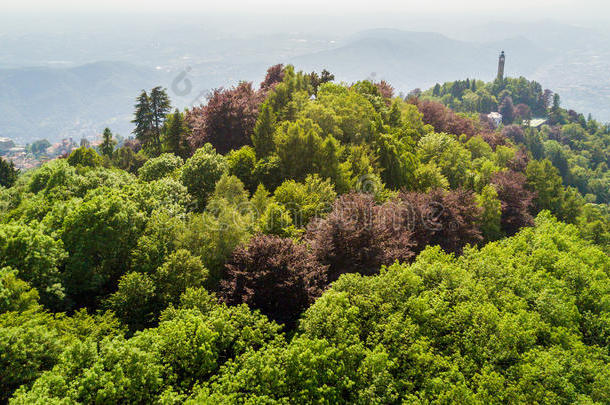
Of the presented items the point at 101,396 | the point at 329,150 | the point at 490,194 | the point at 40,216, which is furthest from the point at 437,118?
the point at 101,396

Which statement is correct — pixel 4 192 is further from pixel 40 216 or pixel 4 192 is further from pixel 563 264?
pixel 563 264

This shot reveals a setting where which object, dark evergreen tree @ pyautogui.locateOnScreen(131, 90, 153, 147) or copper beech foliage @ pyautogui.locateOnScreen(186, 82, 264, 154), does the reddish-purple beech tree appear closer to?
copper beech foliage @ pyautogui.locateOnScreen(186, 82, 264, 154)

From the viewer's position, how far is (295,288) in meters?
22.0

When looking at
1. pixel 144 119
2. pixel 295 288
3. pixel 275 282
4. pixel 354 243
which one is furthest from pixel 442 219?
pixel 144 119

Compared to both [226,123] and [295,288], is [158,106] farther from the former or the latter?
[295,288]

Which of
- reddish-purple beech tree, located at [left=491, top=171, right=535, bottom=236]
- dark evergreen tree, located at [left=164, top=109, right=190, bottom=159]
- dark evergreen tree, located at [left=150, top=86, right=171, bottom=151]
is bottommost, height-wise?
reddish-purple beech tree, located at [left=491, top=171, right=535, bottom=236]

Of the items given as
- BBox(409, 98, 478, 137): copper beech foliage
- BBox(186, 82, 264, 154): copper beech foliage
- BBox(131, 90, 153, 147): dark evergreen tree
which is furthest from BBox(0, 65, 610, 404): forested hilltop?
BBox(409, 98, 478, 137): copper beech foliage

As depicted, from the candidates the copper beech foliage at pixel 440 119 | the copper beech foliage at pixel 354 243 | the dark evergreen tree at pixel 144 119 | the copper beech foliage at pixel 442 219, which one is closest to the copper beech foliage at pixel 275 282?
the copper beech foliage at pixel 354 243

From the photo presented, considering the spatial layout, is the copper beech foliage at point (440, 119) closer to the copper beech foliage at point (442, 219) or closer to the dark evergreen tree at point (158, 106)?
the copper beech foliage at point (442, 219)

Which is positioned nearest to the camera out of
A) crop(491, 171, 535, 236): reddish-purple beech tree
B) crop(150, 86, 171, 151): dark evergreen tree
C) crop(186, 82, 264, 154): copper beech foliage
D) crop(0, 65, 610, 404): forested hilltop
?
crop(0, 65, 610, 404): forested hilltop

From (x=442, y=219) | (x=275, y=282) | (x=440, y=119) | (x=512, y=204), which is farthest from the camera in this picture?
(x=440, y=119)

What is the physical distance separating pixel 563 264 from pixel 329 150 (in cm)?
2109

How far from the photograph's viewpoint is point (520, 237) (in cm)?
3338

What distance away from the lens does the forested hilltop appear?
16812 millimetres
